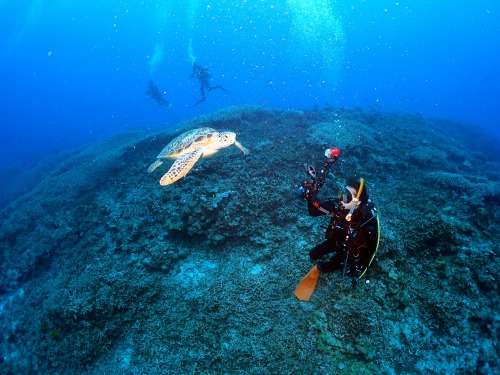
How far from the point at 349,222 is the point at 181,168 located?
11.3ft

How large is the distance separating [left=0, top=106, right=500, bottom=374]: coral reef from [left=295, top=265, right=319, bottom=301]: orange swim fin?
0.53ft

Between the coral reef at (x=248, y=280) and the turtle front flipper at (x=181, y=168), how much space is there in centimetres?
65

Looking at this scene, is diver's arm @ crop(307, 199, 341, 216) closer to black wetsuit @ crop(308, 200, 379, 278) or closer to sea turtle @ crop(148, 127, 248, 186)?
black wetsuit @ crop(308, 200, 379, 278)

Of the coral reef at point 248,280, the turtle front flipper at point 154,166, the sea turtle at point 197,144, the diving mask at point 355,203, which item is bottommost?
the coral reef at point 248,280

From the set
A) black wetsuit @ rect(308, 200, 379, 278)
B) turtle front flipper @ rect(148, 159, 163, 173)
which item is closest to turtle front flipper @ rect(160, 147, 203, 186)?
turtle front flipper @ rect(148, 159, 163, 173)

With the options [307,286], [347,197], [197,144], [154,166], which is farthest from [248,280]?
[154,166]

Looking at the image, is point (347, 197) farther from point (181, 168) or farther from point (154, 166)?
point (154, 166)

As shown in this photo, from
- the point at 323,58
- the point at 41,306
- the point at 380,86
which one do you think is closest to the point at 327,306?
the point at 41,306

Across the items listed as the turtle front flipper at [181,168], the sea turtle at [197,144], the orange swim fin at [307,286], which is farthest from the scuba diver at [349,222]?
the sea turtle at [197,144]

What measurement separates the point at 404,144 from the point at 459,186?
4.22 meters

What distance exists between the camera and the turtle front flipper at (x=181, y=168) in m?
4.59

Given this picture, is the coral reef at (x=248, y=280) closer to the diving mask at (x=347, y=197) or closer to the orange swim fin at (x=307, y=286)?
the orange swim fin at (x=307, y=286)

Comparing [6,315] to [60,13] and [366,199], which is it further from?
[60,13]

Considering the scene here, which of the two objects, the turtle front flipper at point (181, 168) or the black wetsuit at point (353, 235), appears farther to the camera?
the turtle front flipper at point (181, 168)
